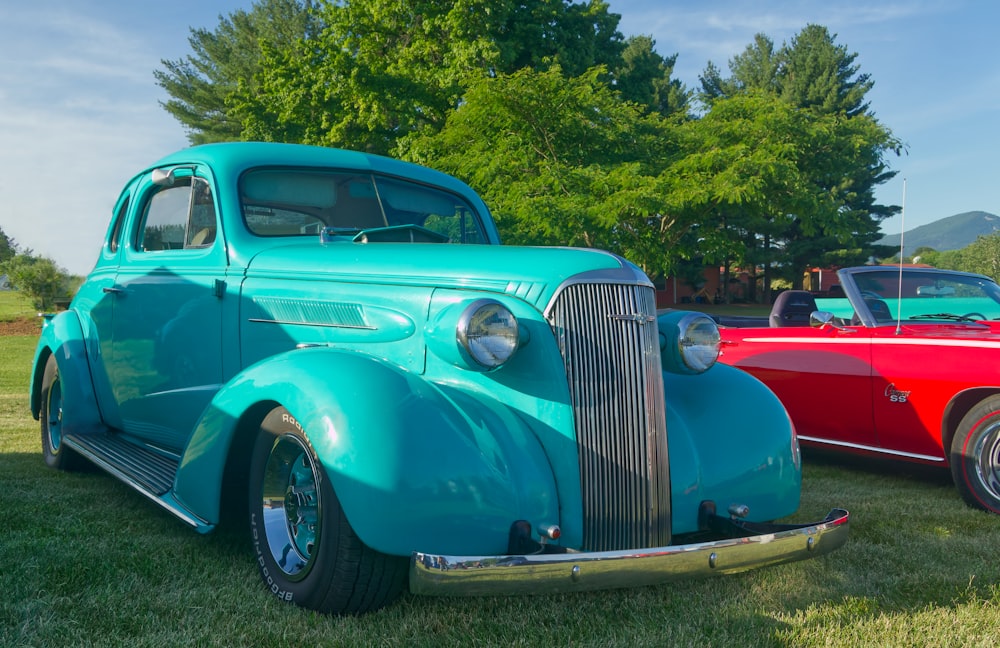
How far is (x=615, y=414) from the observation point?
9.00 ft

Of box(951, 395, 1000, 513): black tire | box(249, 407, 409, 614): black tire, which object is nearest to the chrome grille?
box(249, 407, 409, 614): black tire

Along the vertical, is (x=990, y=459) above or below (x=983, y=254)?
below

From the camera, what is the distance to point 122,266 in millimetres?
4648

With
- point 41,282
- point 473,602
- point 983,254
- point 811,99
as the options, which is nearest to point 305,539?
point 473,602

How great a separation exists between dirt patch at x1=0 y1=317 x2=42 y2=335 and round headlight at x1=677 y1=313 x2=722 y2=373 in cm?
2252

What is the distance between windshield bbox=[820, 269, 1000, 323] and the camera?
5500mm

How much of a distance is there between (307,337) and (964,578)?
2.82 m

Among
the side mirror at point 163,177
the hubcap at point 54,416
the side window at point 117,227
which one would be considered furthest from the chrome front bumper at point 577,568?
the hubcap at point 54,416

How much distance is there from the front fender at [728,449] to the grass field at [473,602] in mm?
332

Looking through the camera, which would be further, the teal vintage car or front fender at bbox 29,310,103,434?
front fender at bbox 29,310,103,434

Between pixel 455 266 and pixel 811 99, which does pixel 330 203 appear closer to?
pixel 455 266

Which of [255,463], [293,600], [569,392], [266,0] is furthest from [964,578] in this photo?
[266,0]

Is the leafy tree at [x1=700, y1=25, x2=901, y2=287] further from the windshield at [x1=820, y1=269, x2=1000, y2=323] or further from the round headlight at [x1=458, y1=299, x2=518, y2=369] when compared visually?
the round headlight at [x1=458, y1=299, x2=518, y2=369]

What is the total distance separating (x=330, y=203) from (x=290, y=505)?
1727mm
